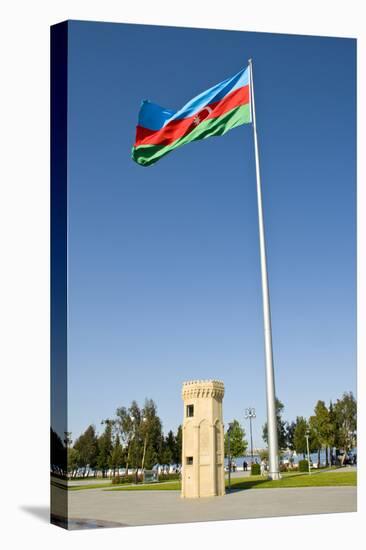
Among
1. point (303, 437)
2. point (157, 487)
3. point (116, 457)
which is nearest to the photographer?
point (157, 487)

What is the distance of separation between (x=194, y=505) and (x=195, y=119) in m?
10.0

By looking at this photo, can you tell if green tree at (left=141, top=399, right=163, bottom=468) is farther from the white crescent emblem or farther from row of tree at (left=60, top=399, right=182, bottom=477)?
the white crescent emblem

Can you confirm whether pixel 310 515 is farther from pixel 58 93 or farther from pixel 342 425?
pixel 58 93

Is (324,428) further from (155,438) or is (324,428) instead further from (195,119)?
(195,119)

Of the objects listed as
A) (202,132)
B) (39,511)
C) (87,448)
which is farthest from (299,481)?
(202,132)

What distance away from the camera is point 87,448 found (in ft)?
83.1

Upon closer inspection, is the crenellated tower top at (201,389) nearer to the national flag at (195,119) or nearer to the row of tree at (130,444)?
the row of tree at (130,444)

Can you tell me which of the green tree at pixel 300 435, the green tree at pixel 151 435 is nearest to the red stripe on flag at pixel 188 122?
the green tree at pixel 151 435

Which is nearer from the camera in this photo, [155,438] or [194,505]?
[194,505]

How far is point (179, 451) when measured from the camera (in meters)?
27.6

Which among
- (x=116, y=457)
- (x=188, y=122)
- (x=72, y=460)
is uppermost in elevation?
(x=188, y=122)

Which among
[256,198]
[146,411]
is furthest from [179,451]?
[256,198]

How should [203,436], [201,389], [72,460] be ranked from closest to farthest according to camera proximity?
[72,460] → [201,389] → [203,436]

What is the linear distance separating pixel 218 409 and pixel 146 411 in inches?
71.8
